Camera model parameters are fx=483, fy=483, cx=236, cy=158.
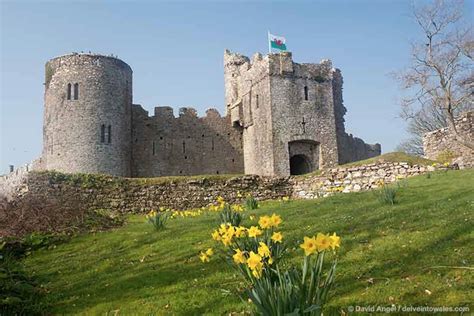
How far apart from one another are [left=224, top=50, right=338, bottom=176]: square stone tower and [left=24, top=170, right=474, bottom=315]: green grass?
58.1 ft

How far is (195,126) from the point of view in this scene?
1362 inches

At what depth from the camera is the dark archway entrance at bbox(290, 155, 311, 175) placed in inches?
1224

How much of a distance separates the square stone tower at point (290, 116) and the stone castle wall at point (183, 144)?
2.62 metres

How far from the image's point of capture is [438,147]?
80.7 feet

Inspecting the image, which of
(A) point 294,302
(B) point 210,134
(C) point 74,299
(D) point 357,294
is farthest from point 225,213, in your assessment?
(B) point 210,134

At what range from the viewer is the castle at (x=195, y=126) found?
29.1 meters

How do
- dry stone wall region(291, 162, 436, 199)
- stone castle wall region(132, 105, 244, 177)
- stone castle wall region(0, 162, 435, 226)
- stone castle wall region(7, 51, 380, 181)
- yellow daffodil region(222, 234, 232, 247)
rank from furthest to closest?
stone castle wall region(132, 105, 244, 177) → stone castle wall region(7, 51, 380, 181) → dry stone wall region(291, 162, 436, 199) → stone castle wall region(0, 162, 435, 226) → yellow daffodil region(222, 234, 232, 247)

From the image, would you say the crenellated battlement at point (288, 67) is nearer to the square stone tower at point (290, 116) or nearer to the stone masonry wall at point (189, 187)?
the square stone tower at point (290, 116)

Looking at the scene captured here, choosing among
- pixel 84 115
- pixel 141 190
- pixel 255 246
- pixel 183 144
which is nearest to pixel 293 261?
pixel 255 246

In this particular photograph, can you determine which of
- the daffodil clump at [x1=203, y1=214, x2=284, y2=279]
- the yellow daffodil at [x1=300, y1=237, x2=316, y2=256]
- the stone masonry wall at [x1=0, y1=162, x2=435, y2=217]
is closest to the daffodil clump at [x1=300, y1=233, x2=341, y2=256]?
the yellow daffodil at [x1=300, y1=237, x2=316, y2=256]

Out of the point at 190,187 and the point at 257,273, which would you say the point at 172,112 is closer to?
the point at 190,187

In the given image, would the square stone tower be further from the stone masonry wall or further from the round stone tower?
the round stone tower

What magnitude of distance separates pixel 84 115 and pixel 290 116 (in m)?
12.5

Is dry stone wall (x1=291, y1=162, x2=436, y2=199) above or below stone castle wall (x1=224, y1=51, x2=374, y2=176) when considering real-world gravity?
below
